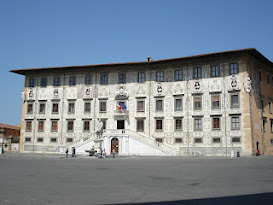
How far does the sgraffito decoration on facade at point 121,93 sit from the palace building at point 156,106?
134 millimetres

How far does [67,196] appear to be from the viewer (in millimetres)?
8062

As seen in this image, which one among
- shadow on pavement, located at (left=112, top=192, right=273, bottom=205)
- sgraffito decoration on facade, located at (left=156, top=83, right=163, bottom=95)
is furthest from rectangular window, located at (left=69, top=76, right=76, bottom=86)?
shadow on pavement, located at (left=112, top=192, right=273, bottom=205)

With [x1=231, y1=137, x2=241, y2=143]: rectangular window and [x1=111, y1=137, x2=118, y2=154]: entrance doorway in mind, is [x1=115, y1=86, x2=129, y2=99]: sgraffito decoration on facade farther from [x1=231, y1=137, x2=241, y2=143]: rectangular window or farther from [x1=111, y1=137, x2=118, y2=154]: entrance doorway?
[x1=231, y1=137, x2=241, y2=143]: rectangular window

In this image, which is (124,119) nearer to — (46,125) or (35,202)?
(46,125)

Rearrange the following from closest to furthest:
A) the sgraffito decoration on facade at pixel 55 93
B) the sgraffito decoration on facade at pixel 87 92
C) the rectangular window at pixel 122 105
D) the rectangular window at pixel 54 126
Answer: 1. the rectangular window at pixel 122 105
2. the sgraffito decoration on facade at pixel 87 92
3. the rectangular window at pixel 54 126
4. the sgraffito decoration on facade at pixel 55 93

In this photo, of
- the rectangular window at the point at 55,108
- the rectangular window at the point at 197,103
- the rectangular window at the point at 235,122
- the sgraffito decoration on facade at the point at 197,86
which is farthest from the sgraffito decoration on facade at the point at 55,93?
the rectangular window at the point at 235,122

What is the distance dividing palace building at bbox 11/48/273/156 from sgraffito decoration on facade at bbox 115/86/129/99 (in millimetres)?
134

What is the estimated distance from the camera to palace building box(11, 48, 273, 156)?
108ft

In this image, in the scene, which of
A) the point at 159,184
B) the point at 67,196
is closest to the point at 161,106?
the point at 159,184

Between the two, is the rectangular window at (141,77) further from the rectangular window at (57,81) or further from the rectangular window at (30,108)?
the rectangular window at (30,108)

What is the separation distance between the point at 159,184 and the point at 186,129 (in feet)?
82.6

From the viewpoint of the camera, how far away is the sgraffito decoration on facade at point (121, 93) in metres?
37.9

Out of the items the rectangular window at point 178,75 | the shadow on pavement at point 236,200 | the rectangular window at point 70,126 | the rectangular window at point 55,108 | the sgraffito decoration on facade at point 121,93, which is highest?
the rectangular window at point 178,75

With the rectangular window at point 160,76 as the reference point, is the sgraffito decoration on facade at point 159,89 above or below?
below
